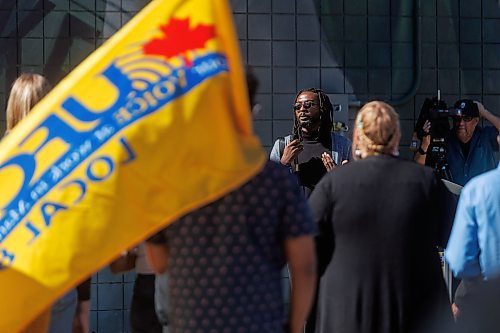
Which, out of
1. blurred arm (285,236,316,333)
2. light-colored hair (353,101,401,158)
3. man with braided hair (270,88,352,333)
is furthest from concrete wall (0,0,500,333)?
blurred arm (285,236,316,333)

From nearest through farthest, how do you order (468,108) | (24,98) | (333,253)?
(24,98) < (333,253) < (468,108)

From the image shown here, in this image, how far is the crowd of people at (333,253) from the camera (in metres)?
3.68

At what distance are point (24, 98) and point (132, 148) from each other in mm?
974

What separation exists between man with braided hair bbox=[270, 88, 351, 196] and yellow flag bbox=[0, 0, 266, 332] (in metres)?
2.97

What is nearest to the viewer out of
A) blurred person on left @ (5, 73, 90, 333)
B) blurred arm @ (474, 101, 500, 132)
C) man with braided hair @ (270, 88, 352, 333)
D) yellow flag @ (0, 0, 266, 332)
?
yellow flag @ (0, 0, 266, 332)

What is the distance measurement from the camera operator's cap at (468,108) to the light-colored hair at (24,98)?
4.51 meters

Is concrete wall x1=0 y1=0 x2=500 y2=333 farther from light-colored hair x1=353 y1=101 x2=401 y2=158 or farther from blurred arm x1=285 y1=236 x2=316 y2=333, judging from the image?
blurred arm x1=285 y1=236 x2=316 y2=333

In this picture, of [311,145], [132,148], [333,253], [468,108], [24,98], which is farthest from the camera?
[468,108]

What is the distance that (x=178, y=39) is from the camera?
366 cm

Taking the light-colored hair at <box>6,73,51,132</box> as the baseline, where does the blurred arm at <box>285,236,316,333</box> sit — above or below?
below

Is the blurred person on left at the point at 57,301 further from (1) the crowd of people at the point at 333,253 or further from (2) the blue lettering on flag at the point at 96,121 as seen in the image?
(2) the blue lettering on flag at the point at 96,121

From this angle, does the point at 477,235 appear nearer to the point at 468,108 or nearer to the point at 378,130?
the point at 378,130

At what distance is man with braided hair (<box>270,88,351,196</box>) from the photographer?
659 centimetres

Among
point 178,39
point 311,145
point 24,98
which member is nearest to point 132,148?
point 178,39
